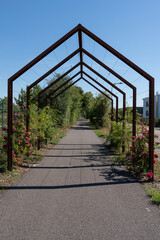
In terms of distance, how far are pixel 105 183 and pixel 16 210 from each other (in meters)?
2.26

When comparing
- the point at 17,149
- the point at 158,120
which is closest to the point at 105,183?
the point at 17,149

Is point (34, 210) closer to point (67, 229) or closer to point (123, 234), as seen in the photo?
point (67, 229)

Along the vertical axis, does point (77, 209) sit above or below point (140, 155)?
below

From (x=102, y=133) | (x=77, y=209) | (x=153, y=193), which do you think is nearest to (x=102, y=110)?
(x=102, y=133)

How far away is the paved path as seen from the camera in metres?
2.75

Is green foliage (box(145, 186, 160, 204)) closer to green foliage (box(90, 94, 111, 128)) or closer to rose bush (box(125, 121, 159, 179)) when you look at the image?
rose bush (box(125, 121, 159, 179))

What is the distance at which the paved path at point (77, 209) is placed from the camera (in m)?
2.75

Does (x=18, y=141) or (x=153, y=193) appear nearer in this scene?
(x=153, y=193)

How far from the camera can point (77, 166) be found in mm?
6680

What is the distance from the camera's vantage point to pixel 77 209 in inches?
136

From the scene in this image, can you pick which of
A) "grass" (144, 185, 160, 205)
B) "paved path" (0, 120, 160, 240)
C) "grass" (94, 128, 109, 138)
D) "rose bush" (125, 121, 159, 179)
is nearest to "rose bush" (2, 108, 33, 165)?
"paved path" (0, 120, 160, 240)

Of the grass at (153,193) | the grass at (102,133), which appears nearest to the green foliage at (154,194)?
the grass at (153,193)

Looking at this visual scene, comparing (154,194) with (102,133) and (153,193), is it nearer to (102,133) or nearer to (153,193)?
(153,193)

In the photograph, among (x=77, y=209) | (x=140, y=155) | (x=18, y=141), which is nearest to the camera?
(x=77, y=209)
